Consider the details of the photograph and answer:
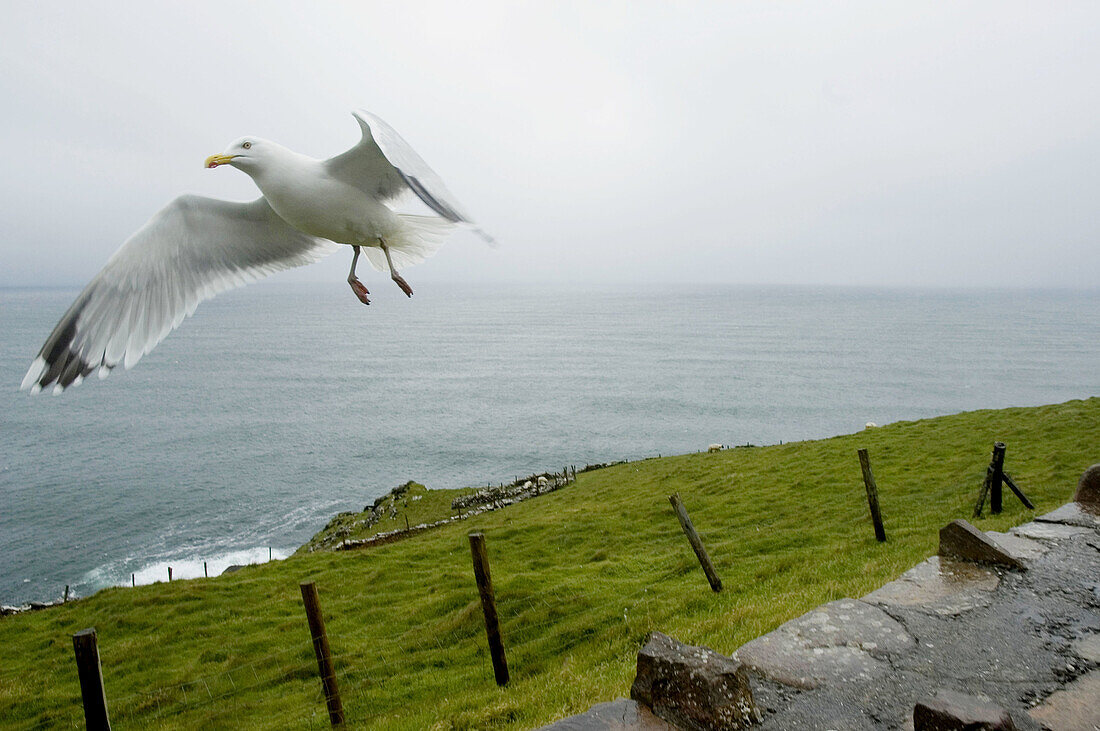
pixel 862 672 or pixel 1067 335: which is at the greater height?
pixel 862 672

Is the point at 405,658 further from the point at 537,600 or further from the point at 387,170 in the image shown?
the point at 387,170

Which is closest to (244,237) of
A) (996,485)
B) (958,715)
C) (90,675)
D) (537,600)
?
(90,675)

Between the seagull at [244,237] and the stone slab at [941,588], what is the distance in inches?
186

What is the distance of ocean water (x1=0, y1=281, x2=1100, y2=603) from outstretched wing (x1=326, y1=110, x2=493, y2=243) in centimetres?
2752

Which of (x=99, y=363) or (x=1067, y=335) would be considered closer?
(x=99, y=363)

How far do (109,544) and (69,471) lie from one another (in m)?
19.0

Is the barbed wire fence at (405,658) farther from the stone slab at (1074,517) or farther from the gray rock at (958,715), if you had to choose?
the gray rock at (958,715)

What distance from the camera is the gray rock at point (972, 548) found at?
5859 millimetres

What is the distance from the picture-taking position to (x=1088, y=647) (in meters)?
4.49

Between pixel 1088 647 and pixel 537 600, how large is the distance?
7.86 metres

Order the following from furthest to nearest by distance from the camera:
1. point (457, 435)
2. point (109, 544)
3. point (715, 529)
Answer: point (457, 435)
point (109, 544)
point (715, 529)

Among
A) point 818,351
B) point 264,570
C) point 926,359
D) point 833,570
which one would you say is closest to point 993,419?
point 833,570

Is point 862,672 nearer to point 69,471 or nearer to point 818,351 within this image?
point 69,471

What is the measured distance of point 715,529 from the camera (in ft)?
53.4
